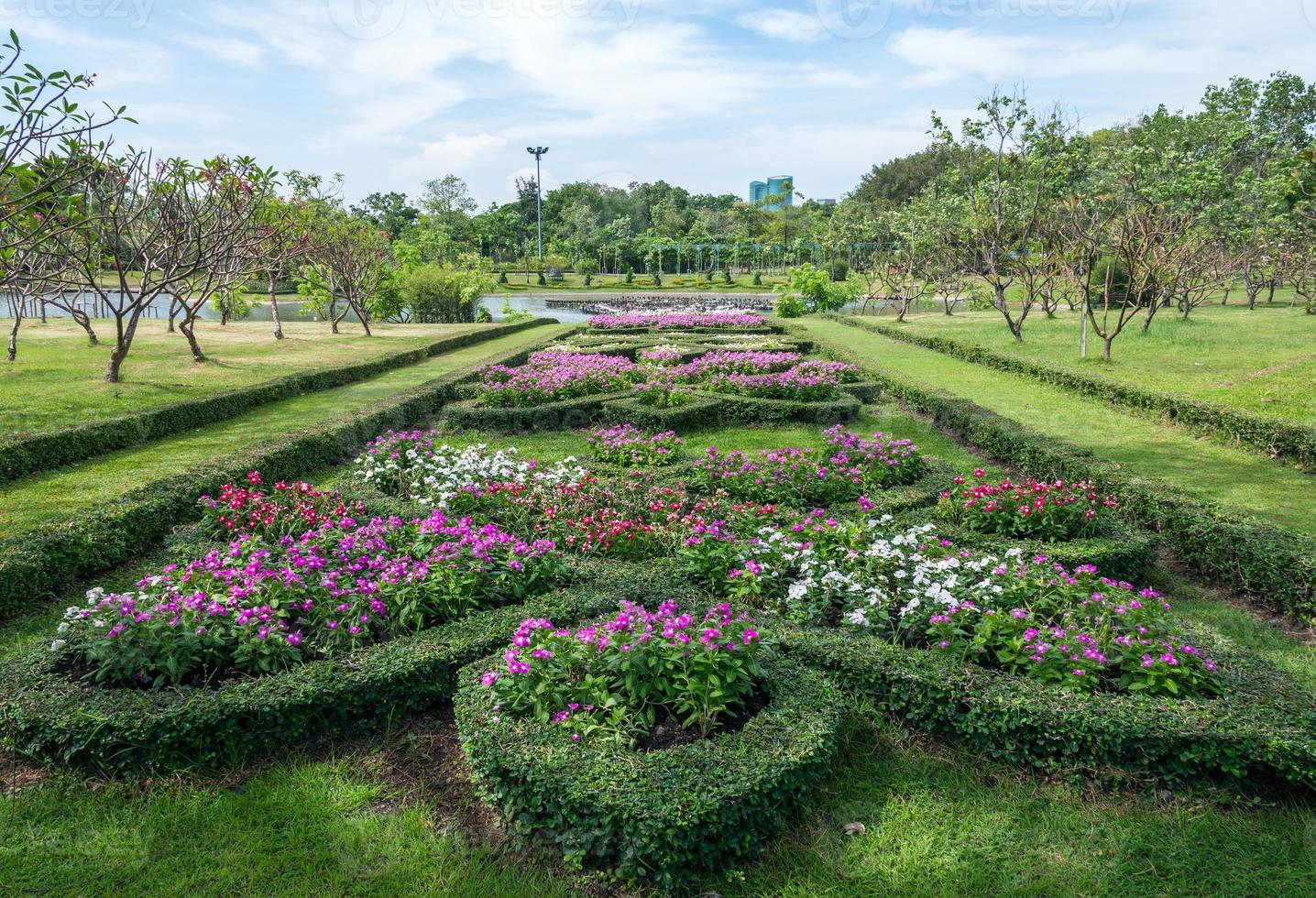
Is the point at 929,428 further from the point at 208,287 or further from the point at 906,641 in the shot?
the point at 208,287

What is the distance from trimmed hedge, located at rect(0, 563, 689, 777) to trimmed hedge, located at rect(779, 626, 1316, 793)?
2074 millimetres

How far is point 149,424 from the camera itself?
9.22 m

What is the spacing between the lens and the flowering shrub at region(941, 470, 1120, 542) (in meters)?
5.59

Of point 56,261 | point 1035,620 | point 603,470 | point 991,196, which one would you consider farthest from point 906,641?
point 56,261

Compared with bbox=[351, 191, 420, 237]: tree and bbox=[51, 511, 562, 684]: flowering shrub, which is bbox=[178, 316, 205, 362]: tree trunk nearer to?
bbox=[51, 511, 562, 684]: flowering shrub

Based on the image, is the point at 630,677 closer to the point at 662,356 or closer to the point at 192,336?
the point at 662,356

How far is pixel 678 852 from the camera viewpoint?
274 cm

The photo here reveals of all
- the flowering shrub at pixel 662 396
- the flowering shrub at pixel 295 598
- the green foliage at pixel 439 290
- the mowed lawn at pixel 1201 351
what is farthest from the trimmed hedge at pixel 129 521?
the green foliage at pixel 439 290

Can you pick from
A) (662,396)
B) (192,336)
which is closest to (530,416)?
(662,396)

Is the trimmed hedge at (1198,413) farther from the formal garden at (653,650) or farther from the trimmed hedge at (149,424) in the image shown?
the trimmed hedge at (149,424)

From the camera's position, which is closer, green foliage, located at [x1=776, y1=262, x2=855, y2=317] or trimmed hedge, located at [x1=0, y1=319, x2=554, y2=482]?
trimmed hedge, located at [x1=0, y1=319, x2=554, y2=482]

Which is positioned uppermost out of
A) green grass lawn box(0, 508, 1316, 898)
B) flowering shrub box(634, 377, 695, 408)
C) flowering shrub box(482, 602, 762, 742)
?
flowering shrub box(634, 377, 695, 408)

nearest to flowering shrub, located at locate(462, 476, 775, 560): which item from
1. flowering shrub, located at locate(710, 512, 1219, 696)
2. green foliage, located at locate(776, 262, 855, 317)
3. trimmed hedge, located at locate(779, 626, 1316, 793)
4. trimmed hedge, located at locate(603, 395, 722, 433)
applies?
flowering shrub, located at locate(710, 512, 1219, 696)

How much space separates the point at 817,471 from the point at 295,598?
4172 mm
